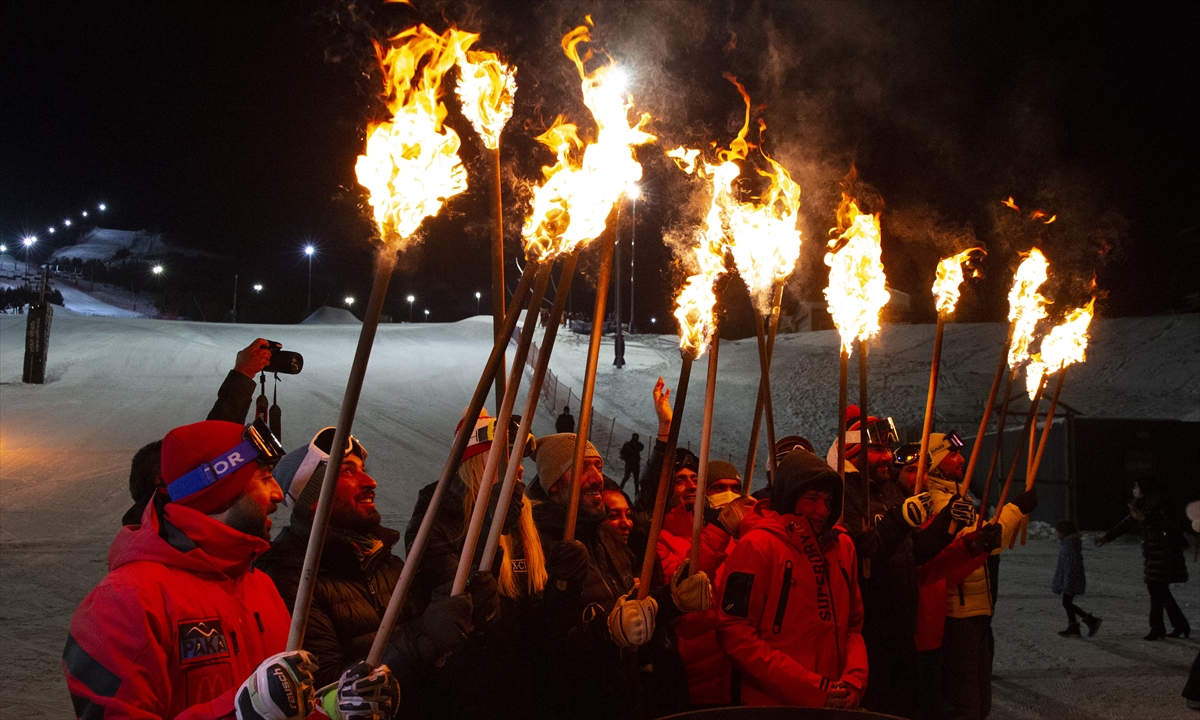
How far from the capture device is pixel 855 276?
489 cm

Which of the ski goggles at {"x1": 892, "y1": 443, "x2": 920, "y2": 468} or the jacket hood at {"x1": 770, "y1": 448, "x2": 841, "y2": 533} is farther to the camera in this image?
the ski goggles at {"x1": 892, "y1": 443, "x2": 920, "y2": 468}

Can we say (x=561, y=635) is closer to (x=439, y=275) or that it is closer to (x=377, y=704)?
(x=377, y=704)

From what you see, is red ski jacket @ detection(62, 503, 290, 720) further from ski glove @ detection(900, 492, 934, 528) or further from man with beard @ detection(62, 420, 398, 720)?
ski glove @ detection(900, 492, 934, 528)

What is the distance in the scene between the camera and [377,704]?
2.00m

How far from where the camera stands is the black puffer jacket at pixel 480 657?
11.2ft

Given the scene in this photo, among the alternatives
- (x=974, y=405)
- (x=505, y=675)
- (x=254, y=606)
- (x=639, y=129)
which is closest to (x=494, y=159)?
(x=639, y=129)

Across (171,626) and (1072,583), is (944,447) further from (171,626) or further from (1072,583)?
(171,626)

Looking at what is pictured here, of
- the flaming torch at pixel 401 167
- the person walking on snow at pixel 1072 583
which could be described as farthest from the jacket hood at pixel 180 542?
the person walking on snow at pixel 1072 583

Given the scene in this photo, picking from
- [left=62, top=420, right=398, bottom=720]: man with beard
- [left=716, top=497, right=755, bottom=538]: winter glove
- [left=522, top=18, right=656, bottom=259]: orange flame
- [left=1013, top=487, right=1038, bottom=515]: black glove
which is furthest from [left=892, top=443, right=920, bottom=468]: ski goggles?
[left=62, top=420, right=398, bottom=720]: man with beard

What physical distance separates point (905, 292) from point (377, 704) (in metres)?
52.8

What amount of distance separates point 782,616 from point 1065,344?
338 centimetres

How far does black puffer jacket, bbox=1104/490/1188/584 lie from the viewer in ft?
30.0

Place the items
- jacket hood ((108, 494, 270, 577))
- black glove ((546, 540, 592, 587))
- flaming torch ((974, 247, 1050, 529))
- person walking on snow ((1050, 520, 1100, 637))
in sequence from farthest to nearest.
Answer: person walking on snow ((1050, 520, 1100, 637)) < flaming torch ((974, 247, 1050, 529)) < black glove ((546, 540, 592, 587)) < jacket hood ((108, 494, 270, 577))

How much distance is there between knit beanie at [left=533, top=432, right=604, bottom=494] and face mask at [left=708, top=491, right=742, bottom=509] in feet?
3.68
